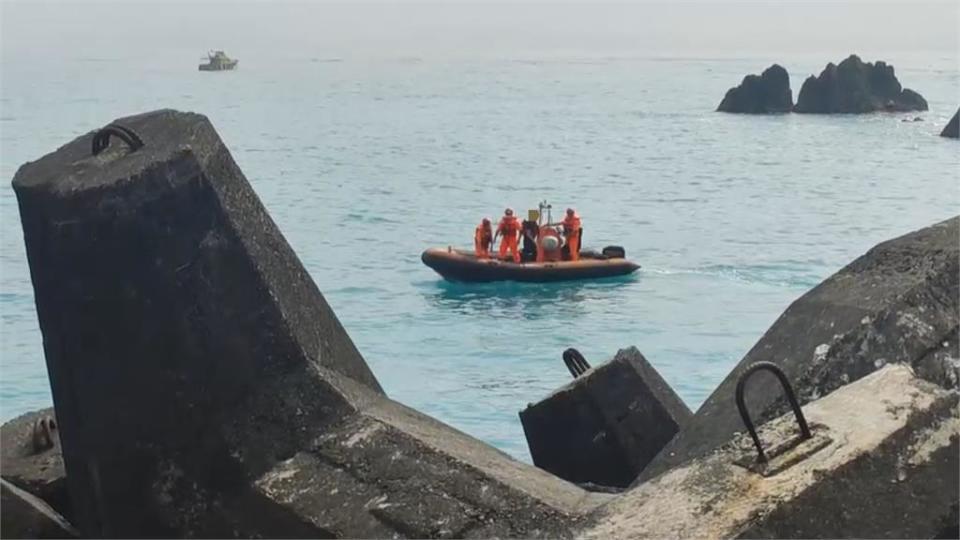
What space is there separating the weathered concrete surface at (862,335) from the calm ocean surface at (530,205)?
7682 mm

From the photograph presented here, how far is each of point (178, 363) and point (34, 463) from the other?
2.58 feet

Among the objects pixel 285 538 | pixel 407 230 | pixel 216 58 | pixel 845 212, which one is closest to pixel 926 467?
pixel 285 538

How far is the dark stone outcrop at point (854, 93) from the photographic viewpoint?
68375mm

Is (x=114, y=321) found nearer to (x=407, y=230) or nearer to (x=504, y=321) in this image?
(x=504, y=321)

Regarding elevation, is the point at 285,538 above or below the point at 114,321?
below

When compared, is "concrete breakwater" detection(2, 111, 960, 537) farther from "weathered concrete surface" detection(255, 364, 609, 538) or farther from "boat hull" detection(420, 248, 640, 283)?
"boat hull" detection(420, 248, 640, 283)

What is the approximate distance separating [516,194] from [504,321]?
60.4 ft

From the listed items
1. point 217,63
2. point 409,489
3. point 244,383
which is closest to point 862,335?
point 409,489

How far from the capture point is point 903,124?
63562mm

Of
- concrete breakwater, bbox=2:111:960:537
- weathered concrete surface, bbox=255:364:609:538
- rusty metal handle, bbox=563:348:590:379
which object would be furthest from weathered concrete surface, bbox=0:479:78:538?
rusty metal handle, bbox=563:348:590:379

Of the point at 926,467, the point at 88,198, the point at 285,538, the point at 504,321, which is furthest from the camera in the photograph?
the point at 504,321

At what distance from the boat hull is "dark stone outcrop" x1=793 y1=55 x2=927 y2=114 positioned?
1980 inches

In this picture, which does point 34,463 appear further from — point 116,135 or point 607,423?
point 607,423

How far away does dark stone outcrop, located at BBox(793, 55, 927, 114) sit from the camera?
6838 centimetres
